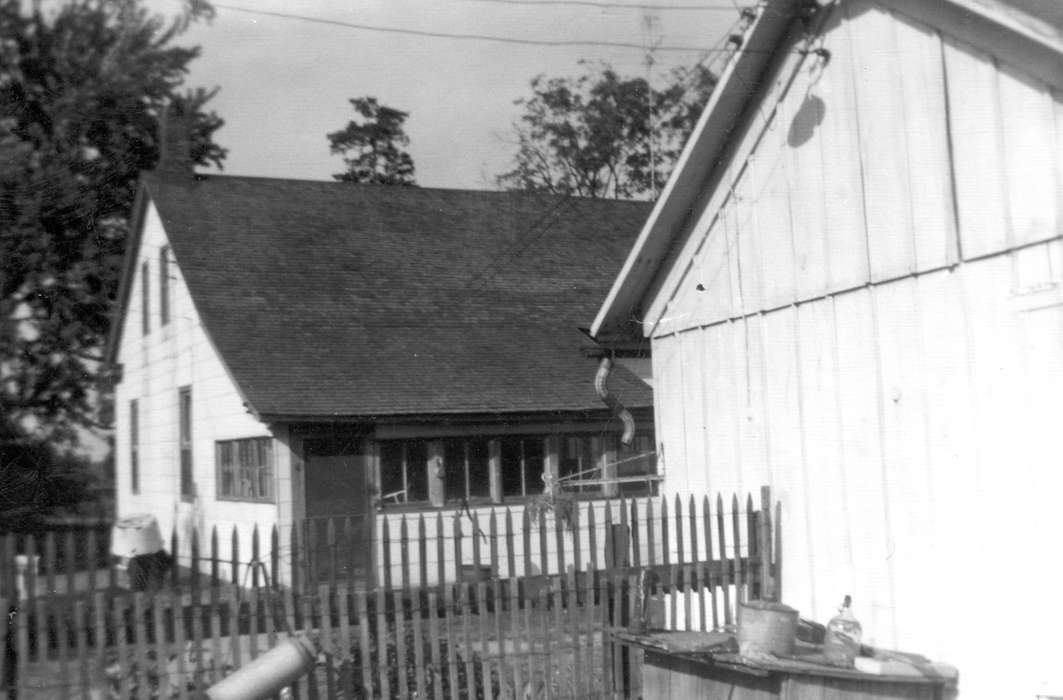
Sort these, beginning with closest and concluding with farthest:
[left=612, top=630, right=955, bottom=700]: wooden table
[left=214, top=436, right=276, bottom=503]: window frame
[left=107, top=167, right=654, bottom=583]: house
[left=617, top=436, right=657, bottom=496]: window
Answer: [left=612, top=630, right=955, bottom=700]: wooden table < [left=214, top=436, right=276, bottom=503]: window frame < [left=107, top=167, right=654, bottom=583]: house < [left=617, top=436, right=657, bottom=496]: window

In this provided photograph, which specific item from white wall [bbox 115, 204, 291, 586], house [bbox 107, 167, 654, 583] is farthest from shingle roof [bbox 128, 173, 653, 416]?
white wall [bbox 115, 204, 291, 586]

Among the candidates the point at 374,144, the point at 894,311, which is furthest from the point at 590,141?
the point at 894,311

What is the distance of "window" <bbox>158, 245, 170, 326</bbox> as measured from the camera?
19.7m

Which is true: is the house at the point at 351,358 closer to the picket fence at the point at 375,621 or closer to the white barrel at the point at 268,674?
the picket fence at the point at 375,621

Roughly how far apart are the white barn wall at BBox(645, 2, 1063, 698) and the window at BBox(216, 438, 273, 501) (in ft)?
28.3

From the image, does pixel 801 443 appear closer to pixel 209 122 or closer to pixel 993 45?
pixel 993 45

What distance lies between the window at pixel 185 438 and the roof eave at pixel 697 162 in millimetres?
11089

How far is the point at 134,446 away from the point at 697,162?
665 inches

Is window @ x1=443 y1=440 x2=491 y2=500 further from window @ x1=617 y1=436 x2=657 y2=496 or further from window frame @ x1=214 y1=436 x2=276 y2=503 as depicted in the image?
window frame @ x1=214 y1=436 x2=276 y2=503

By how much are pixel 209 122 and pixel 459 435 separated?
16677 mm

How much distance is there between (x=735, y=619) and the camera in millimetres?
7801

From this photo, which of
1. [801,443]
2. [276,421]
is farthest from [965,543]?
[276,421]

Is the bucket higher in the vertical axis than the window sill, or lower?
lower

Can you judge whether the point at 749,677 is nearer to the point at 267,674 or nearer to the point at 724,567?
the point at 724,567
